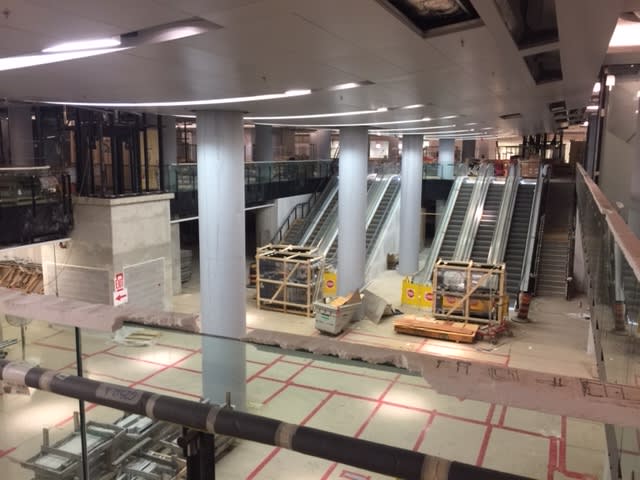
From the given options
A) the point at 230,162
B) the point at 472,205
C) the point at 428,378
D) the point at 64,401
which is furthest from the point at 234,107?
the point at 472,205

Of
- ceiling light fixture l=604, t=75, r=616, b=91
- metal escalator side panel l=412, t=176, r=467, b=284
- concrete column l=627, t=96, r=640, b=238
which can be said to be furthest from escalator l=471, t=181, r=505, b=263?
ceiling light fixture l=604, t=75, r=616, b=91

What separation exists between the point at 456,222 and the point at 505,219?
2039mm

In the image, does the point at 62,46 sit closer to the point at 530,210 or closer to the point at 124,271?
the point at 124,271

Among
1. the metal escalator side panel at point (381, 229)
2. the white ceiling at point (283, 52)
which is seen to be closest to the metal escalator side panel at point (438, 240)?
the metal escalator side panel at point (381, 229)

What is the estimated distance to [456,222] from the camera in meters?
22.8

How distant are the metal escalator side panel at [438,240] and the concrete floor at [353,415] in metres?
5.54

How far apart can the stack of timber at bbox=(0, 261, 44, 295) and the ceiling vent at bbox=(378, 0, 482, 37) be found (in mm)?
14959

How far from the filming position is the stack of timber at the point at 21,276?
1639cm

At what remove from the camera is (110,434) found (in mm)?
7441

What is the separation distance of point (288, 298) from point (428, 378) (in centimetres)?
1619

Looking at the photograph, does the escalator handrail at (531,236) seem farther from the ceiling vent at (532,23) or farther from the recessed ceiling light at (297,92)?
the ceiling vent at (532,23)

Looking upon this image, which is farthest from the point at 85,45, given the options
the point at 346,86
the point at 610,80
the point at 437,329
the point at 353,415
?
the point at 437,329

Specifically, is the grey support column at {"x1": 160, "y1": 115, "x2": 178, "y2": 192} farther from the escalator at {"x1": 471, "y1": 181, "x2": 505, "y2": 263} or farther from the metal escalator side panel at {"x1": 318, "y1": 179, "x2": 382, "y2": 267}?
the escalator at {"x1": 471, "y1": 181, "x2": 505, "y2": 263}

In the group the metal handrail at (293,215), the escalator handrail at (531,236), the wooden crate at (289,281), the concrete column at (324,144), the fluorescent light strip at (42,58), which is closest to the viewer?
the fluorescent light strip at (42,58)
